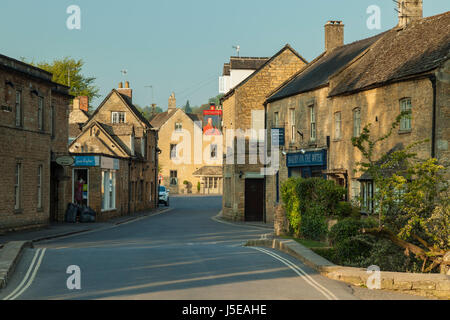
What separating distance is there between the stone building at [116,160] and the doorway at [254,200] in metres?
9.04

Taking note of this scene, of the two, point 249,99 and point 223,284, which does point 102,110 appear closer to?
point 249,99

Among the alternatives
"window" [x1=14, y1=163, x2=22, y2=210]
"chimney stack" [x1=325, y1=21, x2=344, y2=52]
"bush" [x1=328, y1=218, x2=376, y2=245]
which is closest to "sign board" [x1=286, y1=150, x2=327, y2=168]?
"chimney stack" [x1=325, y1=21, x2=344, y2=52]

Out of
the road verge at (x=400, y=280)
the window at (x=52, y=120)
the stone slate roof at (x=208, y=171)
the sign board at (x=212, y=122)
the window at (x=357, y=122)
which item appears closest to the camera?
the road verge at (x=400, y=280)

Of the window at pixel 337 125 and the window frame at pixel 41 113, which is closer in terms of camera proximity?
the window at pixel 337 125

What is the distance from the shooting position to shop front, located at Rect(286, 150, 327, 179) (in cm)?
3353

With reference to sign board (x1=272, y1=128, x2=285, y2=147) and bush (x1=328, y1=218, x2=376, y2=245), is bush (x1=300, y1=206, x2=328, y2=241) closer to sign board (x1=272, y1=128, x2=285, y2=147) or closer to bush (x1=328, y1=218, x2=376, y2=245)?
bush (x1=328, y1=218, x2=376, y2=245)

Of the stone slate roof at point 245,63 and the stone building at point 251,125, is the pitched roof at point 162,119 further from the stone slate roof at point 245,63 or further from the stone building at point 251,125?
the stone building at point 251,125

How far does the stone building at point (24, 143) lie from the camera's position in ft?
92.4

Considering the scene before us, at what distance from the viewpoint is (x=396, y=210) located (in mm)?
17484

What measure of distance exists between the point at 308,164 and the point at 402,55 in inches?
353

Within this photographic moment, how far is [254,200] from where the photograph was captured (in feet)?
142

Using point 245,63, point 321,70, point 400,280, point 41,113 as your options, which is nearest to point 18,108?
point 41,113

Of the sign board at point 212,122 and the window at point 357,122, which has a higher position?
the sign board at point 212,122

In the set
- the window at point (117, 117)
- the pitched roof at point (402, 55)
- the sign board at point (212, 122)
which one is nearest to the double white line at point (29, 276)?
the pitched roof at point (402, 55)
